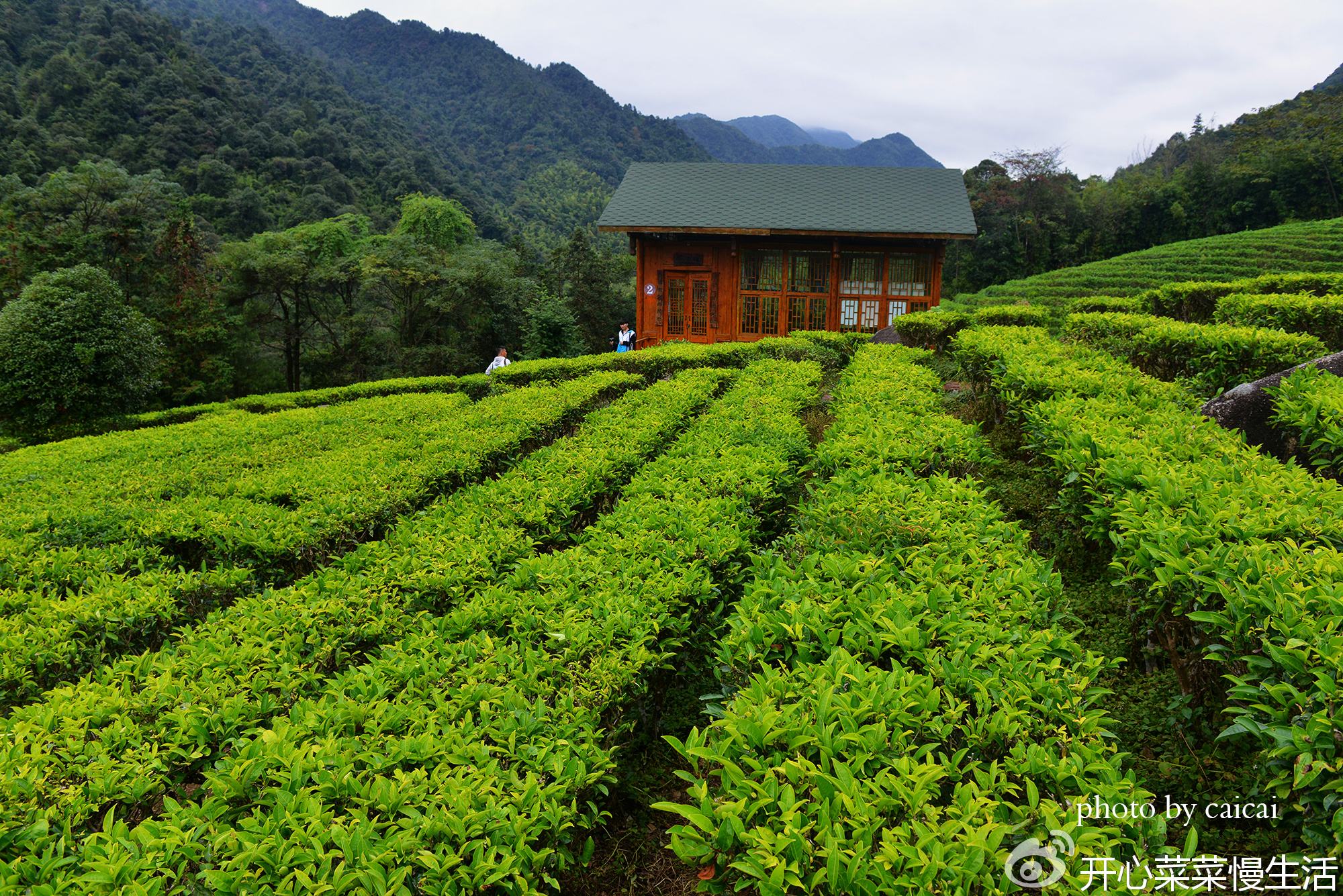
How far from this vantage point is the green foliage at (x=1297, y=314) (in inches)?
335

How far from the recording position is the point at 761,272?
64.1 feet

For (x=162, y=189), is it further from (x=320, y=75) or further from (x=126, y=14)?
(x=320, y=75)

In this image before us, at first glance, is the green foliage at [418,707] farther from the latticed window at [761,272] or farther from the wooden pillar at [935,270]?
the wooden pillar at [935,270]

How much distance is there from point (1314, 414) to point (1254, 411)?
1.13m

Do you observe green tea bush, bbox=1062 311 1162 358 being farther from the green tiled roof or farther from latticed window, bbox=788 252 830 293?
latticed window, bbox=788 252 830 293

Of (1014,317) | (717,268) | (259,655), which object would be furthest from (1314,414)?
(717,268)

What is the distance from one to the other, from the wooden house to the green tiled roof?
6 centimetres

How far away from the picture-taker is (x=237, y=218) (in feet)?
129

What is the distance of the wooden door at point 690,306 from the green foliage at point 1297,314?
1226cm

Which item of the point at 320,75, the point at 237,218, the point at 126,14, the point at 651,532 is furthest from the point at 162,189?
the point at 320,75

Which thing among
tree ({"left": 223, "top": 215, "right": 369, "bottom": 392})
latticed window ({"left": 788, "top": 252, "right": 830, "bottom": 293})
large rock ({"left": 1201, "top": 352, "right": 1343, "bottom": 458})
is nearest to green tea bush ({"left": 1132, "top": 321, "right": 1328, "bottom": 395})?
large rock ({"left": 1201, "top": 352, "right": 1343, "bottom": 458})

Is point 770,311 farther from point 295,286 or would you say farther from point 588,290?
point 295,286

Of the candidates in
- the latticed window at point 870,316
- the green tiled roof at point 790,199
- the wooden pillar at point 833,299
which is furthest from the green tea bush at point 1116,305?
the wooden pillar at point 833,299

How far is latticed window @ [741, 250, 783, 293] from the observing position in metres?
19.5
